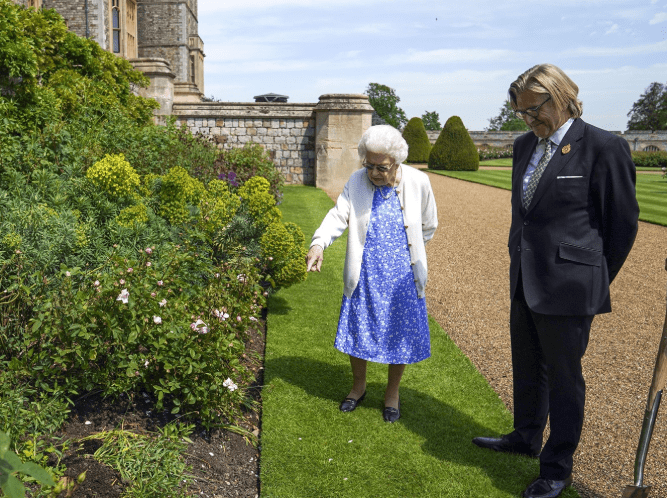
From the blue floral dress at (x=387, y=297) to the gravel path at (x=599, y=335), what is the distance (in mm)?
1019

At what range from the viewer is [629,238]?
2.41m

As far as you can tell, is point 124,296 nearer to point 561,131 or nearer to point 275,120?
point 561,131

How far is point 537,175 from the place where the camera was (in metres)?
2.58

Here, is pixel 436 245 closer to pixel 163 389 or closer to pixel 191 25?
pixel 163 389

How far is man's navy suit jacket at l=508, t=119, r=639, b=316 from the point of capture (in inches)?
92.9

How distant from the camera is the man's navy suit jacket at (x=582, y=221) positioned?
7.74 feet

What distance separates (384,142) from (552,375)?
135 centimetres

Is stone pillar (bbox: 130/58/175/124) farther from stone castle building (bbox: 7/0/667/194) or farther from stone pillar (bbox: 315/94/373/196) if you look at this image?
stone pillar (bbox: 315/94/373/196)

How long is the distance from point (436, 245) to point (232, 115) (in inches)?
336

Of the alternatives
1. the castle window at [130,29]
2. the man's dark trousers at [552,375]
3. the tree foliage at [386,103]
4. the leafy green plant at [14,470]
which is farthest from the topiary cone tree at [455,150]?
the tree foliage at [386,103]

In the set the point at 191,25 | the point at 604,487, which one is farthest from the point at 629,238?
the point at 191,25

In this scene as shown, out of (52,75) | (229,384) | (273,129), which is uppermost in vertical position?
(52,75)

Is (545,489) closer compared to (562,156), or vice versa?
(562,156)

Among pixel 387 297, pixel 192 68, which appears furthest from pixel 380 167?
pixel 192 68
